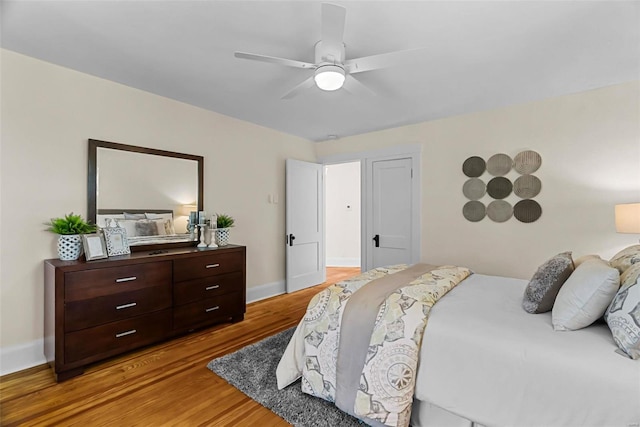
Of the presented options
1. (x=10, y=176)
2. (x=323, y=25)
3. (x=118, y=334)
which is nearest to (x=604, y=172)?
(x=323, y=25)

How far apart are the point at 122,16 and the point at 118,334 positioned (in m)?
2.32

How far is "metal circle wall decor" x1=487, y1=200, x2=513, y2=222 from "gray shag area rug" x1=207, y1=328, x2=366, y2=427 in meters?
2.73

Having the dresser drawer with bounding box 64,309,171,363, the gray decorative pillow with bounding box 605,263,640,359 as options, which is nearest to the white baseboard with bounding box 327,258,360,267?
the dresser drawer with bounding box 64,309,171,363

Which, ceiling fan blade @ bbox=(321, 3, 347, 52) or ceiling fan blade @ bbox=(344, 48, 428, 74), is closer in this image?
ceiling fan blade @ bbox=(321, 3, 347, 52)

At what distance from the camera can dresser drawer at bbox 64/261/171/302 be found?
7.26ft

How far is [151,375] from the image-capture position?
2.24 m

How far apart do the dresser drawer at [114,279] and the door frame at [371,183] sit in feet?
9.02

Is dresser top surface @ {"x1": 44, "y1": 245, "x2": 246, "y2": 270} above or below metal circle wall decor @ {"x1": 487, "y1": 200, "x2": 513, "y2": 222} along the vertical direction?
below

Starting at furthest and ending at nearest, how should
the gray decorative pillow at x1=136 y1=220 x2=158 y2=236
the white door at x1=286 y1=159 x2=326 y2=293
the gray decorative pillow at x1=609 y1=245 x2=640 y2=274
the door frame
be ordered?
the white door at x1=286 y1=159 x2=326 y2=293 < the door frame < the gray decorative pillow at x1=136 y1=220 x2=158 y2=236 < the gray decorative pillow at x1=609 y1=245 x2=640 y2=274

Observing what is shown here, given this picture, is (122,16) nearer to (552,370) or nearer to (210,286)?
(210,286)

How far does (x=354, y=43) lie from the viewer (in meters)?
2.08

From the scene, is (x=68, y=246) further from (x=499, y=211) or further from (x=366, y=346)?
(x=499, y=211)

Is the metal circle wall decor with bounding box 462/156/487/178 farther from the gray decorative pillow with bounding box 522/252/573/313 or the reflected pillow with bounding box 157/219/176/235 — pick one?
the reflected pillow with bounding box 157/219/176/235

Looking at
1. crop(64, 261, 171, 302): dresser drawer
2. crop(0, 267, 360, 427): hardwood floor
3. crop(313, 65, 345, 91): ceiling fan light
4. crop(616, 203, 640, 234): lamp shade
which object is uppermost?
crop(313, 65, 345, 91): ceiling fan light
